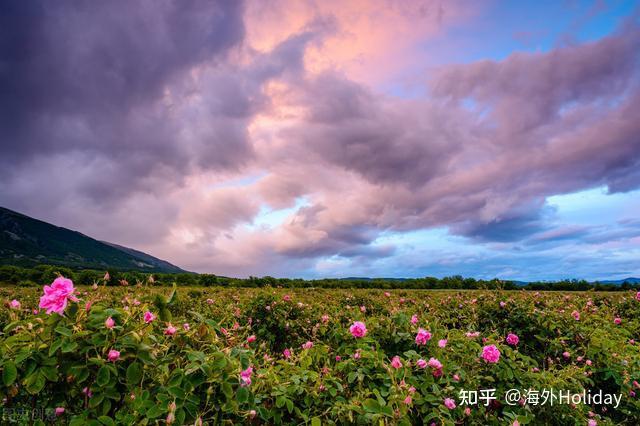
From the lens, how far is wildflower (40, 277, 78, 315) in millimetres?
2430

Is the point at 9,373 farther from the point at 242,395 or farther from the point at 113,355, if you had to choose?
the point at 242,395

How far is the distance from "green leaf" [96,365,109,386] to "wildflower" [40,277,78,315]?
459mm

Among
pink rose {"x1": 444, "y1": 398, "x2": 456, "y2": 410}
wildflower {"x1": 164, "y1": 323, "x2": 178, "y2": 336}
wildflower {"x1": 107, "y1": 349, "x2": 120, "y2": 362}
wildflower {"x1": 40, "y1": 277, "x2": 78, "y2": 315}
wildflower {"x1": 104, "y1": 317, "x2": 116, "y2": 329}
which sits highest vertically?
wildflower {"x1": 40, "y1": 277, "x2": 78, "y2": 315}

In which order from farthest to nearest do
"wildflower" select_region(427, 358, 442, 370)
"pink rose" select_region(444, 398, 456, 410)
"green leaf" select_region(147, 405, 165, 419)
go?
"wildflower" select_region(427, 358, 442, 370) < "pink rose" select_region(444, 398, 456, 410) < "green leaf" select_region(147, 405, 165, 419)

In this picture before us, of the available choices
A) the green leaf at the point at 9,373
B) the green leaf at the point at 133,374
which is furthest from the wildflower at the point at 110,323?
the green leaf at the point at 9,373

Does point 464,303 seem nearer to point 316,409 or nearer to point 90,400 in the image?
point 316,409

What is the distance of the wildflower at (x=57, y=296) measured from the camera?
243cm

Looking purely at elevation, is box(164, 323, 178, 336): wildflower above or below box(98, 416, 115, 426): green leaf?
above

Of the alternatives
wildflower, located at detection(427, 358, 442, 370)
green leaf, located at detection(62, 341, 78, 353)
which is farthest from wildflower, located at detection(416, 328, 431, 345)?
green leaf, located at detection(62, 341, 78, 353)

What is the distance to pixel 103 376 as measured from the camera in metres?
2.36

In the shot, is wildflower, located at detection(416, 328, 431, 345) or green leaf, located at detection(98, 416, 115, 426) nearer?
green leaf, located at detection(98, 416, 115, 426)


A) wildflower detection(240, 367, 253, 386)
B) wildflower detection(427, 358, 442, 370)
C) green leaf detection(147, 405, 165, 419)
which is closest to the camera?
green leaf detection(147, 405, 165, 419)

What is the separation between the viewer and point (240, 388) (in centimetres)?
253

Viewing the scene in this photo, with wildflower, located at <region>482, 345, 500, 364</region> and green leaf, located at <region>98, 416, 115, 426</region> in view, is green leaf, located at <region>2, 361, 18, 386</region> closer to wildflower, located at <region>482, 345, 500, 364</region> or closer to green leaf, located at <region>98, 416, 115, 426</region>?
green leaf, located at <region>98, 416, 115, 426</region>
